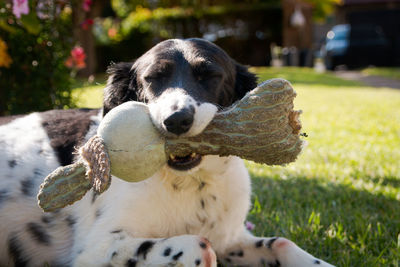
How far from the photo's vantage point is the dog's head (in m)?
2.05

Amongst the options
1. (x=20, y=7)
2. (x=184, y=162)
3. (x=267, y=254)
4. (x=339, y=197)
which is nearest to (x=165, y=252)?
(x=184, y=162)

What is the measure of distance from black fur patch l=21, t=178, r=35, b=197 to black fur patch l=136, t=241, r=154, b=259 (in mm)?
883

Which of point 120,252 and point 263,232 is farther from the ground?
point 120,252

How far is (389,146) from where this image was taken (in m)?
5.64

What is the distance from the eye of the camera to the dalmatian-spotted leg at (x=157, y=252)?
2104 millimetres

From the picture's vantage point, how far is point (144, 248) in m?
2.21

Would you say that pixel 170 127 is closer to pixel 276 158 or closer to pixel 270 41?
pixel 276 158

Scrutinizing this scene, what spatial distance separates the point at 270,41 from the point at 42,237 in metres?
22.5

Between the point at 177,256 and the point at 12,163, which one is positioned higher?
the point at 12,163

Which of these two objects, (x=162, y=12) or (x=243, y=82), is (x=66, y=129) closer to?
(x=243, y=82)

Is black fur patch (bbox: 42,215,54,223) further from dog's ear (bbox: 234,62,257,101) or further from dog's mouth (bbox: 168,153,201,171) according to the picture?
dog's ear (bbox: 234,62,257,101)

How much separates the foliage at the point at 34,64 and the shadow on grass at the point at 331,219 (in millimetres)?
2397

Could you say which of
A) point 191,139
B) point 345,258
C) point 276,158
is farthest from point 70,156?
point 345,258

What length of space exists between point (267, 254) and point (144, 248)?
0.86 metres
